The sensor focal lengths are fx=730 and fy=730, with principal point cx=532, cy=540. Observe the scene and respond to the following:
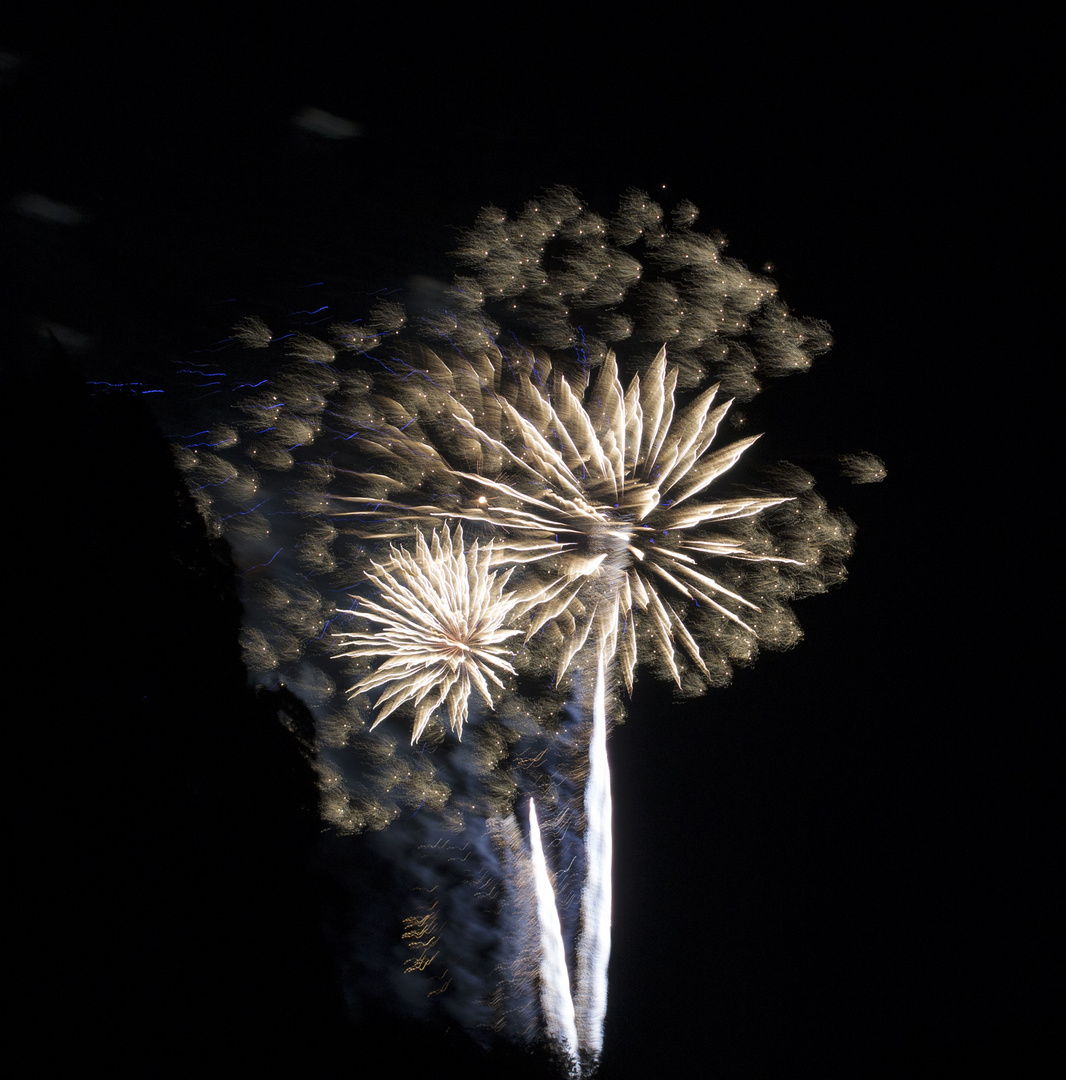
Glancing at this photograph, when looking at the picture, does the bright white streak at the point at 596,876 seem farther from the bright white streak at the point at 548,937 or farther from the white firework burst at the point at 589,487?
the white firework burst at the point at 589,487

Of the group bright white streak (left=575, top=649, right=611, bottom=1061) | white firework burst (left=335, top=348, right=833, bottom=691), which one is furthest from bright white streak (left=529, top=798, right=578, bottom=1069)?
white firework burst (left=335, top=348, right=833, bottom=691)

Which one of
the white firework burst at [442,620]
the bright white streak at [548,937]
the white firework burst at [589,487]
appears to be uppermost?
the white firework burst at [589,487]

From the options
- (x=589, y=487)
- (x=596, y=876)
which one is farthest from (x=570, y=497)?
(x=596, y=876)

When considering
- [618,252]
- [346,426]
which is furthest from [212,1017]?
[618,252]

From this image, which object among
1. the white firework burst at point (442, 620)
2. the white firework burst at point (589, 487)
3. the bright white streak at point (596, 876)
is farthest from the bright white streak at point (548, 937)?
the white firework burst at point (589, 487)

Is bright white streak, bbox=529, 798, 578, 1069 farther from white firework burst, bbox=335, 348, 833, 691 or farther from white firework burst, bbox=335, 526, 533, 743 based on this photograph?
white firework burst, bbox=335, 348, 833, 691

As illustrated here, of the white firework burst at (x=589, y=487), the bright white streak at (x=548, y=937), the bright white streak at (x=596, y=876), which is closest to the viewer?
the white firework burst at (x=589, y=487)

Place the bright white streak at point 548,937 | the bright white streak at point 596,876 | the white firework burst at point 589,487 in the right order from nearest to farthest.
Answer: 1. the white firework burst at point 589,487
2. the bright white streak at point 596,876
3. the bright white streak at point 548,937
